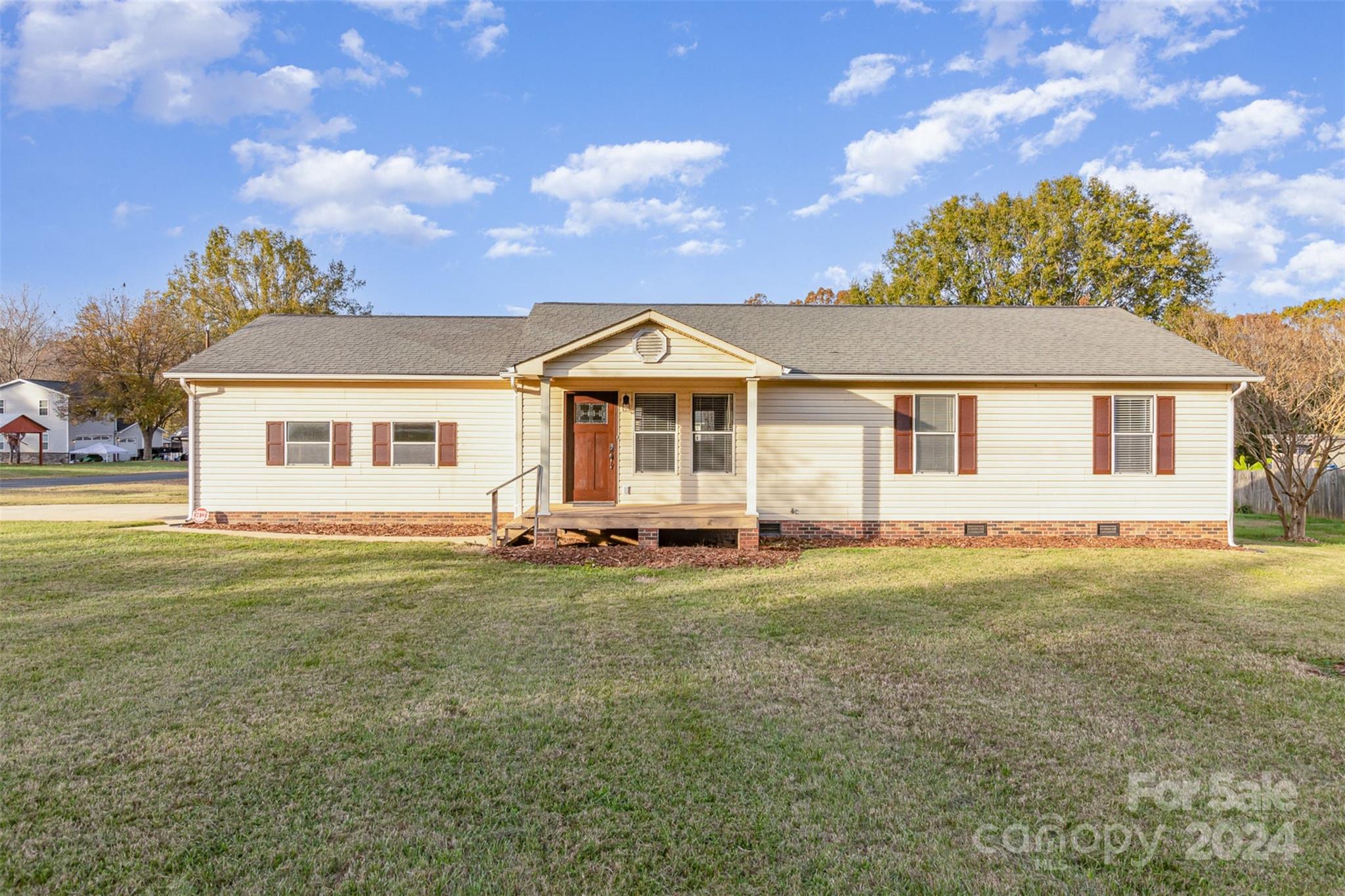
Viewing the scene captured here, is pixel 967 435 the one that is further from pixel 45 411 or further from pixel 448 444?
pixel 45 411

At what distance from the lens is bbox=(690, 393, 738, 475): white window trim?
12188 millimetres

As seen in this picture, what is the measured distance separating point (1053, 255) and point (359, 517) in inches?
1119

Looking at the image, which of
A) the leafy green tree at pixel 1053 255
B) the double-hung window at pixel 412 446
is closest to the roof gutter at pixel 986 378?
the double-hung window at pixel 412 446

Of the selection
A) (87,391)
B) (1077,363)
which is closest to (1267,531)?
(1077,363)

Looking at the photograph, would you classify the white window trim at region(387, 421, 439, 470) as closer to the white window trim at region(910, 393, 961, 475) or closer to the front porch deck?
the front porch deck

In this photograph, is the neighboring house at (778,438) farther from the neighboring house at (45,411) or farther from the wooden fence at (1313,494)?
the neighboring house at (45,411)

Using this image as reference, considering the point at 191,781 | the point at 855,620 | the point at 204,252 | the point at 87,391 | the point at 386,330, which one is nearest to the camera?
the point at 191,781

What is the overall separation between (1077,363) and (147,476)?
3320cm

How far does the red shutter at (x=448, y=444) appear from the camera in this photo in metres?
12.7

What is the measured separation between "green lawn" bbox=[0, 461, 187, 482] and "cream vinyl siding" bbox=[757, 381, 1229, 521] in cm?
2991

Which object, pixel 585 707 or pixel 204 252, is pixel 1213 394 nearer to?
pixel 585 707

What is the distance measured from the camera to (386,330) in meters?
14.4

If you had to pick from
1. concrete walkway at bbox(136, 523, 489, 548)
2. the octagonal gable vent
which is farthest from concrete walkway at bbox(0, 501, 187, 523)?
the octagonal gable vent

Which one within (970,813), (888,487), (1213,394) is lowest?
(970,813)
